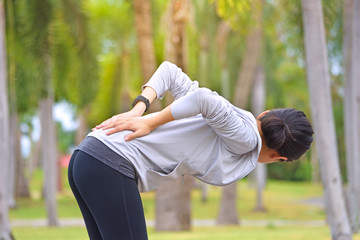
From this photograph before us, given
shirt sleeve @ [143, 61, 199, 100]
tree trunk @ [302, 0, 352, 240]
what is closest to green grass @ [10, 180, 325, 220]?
tree trunk @ [302, 0, 352, 240]

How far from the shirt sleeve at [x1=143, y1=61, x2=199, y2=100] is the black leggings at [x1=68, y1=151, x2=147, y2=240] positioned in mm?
567

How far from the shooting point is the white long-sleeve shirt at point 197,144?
2631mm

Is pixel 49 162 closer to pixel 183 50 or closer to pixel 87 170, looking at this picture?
pixel 183 50

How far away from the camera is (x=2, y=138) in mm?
9484

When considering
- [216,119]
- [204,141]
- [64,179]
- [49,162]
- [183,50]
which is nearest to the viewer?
[216,119]

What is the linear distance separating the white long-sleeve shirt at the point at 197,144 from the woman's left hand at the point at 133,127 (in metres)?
0.02

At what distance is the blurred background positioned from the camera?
457 inches

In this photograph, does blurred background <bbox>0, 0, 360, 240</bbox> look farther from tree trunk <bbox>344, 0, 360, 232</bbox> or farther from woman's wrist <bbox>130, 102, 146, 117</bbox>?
woman's wrist <bbox>130, 102, 146, 117</bbox>

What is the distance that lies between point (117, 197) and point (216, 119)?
54cm

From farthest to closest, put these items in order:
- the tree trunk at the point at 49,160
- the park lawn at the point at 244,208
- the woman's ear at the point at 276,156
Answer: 1. the park lawn at the point at 244,208
2. the tree trunk at the point at 49,160
3. the woman's ear at the point at 276,156

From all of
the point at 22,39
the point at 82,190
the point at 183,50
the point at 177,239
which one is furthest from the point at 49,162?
the point at 82,190

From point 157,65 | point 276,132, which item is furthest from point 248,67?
point 276,132

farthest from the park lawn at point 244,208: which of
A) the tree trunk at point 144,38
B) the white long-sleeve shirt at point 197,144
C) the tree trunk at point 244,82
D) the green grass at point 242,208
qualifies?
the white long-sleeve shirt at point 197,144

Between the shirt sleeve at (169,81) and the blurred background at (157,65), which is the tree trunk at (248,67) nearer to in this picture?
the blurred background at (157,65)
